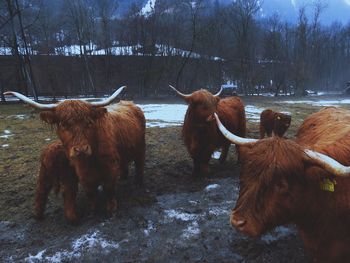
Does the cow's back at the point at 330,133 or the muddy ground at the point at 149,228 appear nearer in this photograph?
the cow's back at the point at 330,133

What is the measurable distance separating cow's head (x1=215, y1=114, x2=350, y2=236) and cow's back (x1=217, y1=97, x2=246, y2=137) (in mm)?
3938

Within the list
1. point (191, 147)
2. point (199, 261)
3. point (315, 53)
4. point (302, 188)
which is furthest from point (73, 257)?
point (315, 53)

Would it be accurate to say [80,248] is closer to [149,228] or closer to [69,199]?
[69,199]

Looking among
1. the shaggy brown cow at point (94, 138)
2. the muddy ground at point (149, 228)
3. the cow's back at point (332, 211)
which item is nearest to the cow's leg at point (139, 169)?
the muddy ground at point (149, 228)

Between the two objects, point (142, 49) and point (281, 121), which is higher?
point (142, 49)

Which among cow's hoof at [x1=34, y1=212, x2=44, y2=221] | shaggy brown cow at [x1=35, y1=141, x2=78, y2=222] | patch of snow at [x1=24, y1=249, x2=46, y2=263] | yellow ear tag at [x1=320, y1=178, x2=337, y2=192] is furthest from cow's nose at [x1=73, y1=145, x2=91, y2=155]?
yellow ear tag at [x1=320, y1=178, x2=337, y2=192]

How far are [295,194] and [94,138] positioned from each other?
99.7 inches

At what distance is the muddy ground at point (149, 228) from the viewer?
352cm

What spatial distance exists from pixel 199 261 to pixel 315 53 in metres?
53.0

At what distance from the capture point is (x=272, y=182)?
7.09ft

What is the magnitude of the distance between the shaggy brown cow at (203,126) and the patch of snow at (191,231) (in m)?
1.75

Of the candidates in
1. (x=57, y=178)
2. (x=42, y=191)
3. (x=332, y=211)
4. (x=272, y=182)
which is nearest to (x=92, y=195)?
(x=57, y=178)

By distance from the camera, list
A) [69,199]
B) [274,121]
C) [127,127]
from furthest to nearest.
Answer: [274,121], [127,127], [69,199]

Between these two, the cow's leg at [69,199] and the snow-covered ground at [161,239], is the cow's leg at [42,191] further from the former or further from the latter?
the snow-covered ground at [161,239]
